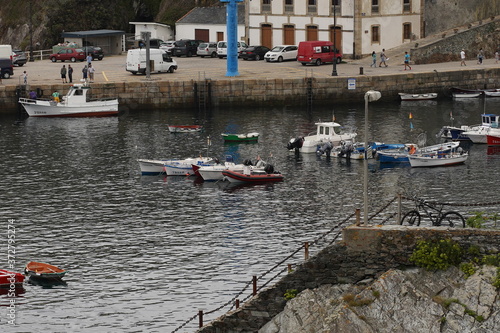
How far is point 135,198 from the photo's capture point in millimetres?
56781

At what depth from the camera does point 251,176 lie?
60250 millimetres

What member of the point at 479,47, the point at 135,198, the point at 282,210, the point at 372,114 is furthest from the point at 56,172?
the point at 479,47

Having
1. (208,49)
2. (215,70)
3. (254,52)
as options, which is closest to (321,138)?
(215,70)

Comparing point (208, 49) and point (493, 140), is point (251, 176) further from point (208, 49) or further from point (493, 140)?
point (208, 49)

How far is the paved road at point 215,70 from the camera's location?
300 feet

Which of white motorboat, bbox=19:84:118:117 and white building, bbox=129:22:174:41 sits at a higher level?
white building, bbox=129:22:174:41

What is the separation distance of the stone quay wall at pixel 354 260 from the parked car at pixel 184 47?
76329 millimetres

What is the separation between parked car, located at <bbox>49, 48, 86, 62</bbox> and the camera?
101 m

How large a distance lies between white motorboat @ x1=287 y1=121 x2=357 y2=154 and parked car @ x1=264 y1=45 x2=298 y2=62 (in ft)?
86.8

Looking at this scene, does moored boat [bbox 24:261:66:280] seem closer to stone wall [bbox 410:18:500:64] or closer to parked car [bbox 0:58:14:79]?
parked car [bbox 0:58:14:79]

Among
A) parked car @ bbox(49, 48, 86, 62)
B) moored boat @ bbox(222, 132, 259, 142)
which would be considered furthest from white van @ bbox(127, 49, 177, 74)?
moored boat @ bbox(222, 132, 259, 142)

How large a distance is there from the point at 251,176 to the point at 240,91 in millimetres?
30594

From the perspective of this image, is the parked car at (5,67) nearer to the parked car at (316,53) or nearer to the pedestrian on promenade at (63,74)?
the pedestrian on promenade at (63,74)

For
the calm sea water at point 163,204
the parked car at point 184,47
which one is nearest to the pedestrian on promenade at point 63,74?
the calm sea water at point 163,204
